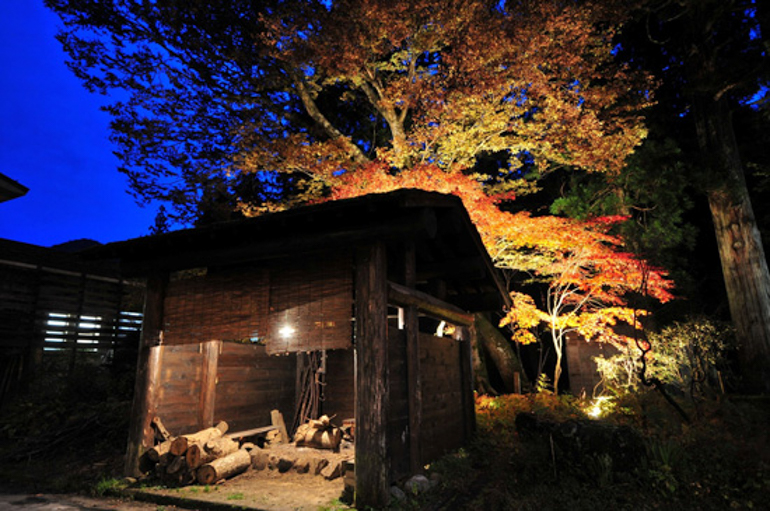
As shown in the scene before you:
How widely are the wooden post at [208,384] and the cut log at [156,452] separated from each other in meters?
1.69

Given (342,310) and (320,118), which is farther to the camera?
(320,118)

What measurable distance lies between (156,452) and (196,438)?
0.77 meters

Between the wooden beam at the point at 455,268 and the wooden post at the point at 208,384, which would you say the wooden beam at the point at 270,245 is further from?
the wooden post at the point at 208,384

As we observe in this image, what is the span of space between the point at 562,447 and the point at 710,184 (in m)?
11.4

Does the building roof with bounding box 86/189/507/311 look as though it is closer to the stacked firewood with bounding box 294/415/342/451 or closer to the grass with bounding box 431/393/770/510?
the grass with bounding box 431/393/770/510

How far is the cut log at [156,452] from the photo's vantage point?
7.06 metres

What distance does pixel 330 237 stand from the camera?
20.0 ft

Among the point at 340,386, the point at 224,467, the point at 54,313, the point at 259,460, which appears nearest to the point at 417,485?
the point at 224,467

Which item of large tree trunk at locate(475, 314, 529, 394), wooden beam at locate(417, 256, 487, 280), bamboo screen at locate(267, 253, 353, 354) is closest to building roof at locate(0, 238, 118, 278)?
bamboo screen at locate(267, 253, 353, 354)

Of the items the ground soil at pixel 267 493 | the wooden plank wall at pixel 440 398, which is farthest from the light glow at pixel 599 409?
the ground soil at pixel 267 493

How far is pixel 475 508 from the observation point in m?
5.60

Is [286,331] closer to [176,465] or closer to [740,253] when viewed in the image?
[176,465]

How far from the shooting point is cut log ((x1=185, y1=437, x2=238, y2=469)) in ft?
23.1

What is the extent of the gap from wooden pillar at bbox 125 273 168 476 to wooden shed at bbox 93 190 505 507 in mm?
19
